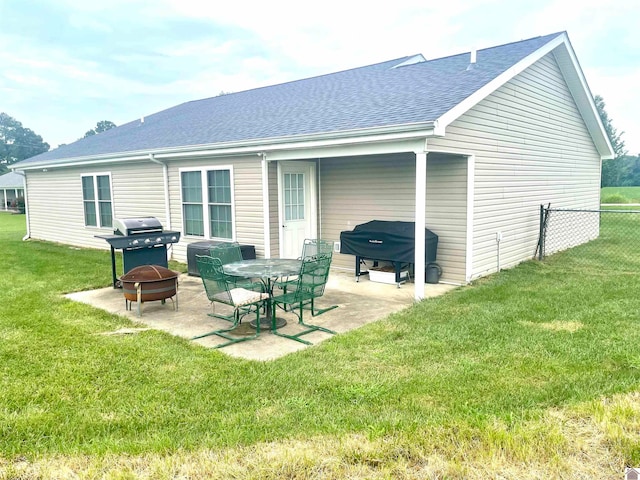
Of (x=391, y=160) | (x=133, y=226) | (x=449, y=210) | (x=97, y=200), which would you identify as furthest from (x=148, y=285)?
(x=97, y=200)

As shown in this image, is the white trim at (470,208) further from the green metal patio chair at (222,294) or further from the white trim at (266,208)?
the green metal patio chair at (222,294)

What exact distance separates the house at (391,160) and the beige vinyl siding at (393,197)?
0.8 inches

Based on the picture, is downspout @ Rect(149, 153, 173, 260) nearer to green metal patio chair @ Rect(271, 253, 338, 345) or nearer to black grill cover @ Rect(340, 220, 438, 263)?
black grill cover @ Rect(340, 220, 438, 263)

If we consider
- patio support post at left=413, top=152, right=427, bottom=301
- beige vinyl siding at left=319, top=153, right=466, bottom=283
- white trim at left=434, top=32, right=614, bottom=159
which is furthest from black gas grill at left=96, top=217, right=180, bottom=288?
white trim at left=434, top=32, right=614, bottom=159

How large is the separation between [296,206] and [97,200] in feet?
21.5

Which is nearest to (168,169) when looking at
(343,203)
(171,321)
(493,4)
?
(343,203)

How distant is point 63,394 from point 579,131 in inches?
493

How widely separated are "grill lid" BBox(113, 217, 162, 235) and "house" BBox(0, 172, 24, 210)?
37.0 metres

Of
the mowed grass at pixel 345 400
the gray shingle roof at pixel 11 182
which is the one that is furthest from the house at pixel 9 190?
the mowed grass at pixel 345 400

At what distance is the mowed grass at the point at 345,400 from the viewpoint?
2.62 meters

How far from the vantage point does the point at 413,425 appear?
297 cm

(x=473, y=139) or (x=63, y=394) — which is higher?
(x=473, y=139)

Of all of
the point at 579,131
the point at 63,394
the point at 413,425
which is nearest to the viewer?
the point at 413,425

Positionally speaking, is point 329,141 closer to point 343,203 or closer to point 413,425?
point 343,203
